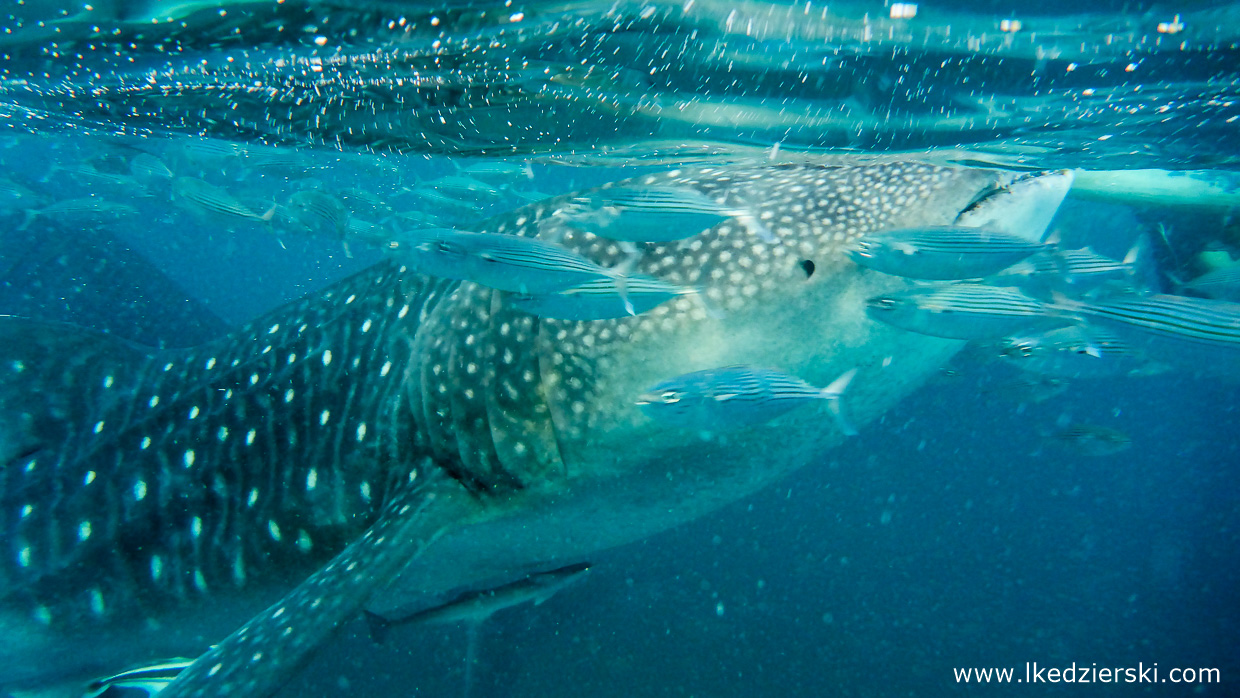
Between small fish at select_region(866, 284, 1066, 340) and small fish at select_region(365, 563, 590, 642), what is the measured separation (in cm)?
257

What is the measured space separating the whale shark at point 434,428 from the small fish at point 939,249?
125 millimetres

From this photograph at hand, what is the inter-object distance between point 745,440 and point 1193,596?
54.7ft

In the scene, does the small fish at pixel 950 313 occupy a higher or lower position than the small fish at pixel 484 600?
higher

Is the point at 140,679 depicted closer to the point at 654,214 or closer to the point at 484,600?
the point at 484,600

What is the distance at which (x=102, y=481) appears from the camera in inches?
124

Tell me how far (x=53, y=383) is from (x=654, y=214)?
340cm

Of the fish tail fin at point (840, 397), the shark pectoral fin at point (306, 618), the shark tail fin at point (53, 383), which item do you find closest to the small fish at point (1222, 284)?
the fish tail fin at point (840, 397)

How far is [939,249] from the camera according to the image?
250cm

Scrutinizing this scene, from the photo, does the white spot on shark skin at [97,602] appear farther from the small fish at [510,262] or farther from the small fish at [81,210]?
the small fish at [81,210]

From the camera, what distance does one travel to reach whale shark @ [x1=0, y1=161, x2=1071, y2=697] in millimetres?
2746

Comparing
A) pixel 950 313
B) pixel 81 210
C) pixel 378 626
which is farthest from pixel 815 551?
pixel 81 210

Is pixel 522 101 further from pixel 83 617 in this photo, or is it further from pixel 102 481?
pixel 83 617

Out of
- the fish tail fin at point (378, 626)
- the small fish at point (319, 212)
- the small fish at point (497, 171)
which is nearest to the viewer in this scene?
the fish tail fin at point (378, 626)

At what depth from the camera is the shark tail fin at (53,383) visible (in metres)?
3.21
